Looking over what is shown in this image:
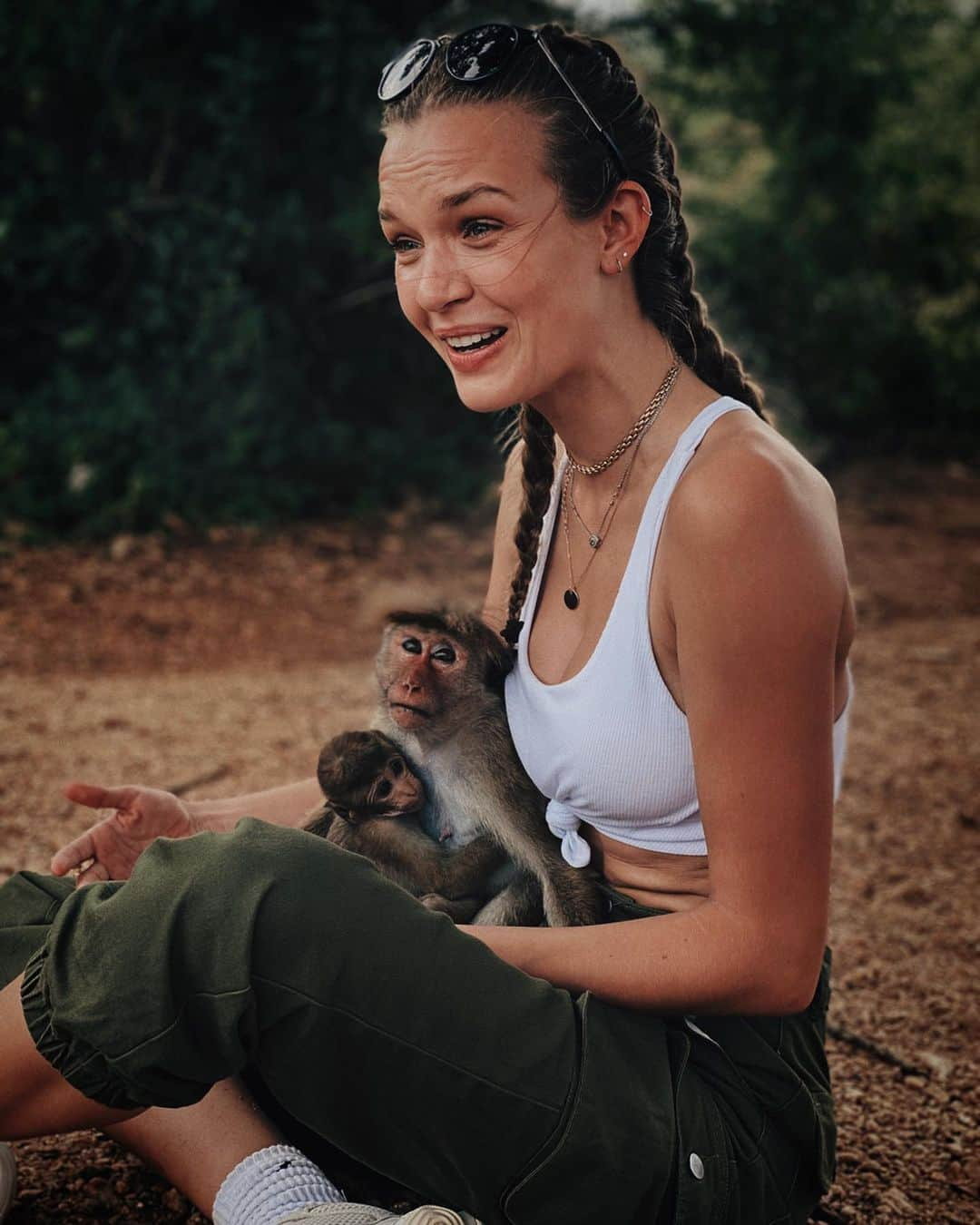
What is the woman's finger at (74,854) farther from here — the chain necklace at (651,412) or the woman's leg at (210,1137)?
the chain necklace at (651,412)

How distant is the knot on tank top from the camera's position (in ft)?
7.53

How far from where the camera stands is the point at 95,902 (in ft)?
6.03

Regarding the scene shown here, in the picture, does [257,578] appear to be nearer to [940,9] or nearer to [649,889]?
[649,889]

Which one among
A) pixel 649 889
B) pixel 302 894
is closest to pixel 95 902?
pixel 302 894

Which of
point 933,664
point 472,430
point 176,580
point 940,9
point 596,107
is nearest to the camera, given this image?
point 596,107

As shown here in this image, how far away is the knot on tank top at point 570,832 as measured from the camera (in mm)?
2295

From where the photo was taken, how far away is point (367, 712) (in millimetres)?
5621

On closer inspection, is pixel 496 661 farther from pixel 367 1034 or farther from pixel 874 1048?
pixel 874 1048

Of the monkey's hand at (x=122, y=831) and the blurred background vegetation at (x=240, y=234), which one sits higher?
the blurred background vegetation at (x=240, y=234)

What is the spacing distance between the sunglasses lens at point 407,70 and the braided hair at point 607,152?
18 millimetres

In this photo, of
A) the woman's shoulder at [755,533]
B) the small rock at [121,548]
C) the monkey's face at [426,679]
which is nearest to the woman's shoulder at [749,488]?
the woman's shoulder at [755,533]

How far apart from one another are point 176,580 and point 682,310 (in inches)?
216

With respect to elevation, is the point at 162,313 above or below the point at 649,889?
above

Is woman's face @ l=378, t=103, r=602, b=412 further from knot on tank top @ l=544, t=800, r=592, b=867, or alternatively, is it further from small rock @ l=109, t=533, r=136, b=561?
small rock @ l=109, t=533, r=136, b=561
